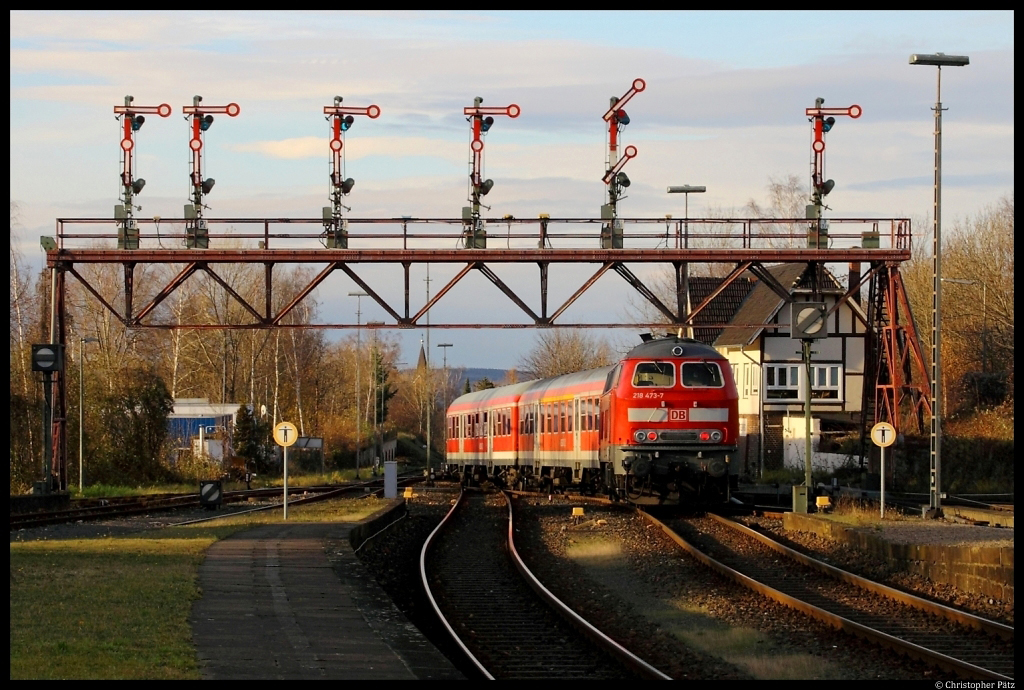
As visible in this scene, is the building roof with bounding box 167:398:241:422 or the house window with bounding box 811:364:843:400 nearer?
the house window with bounding box 811:364:843:400

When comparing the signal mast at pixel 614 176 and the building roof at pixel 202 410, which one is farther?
the building roof at pixel 202 410

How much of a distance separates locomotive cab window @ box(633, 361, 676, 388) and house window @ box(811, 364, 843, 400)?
29087mm

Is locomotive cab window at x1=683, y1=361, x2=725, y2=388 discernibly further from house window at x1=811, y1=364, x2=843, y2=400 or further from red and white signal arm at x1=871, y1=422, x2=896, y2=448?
house window at x1=811, y1=364, x2=843, y2=400

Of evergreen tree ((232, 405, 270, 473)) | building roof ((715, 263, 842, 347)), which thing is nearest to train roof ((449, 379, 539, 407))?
building roof ((715, 263, 842, 347))

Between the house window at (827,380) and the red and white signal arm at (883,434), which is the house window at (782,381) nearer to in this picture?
the house window at (827,380)

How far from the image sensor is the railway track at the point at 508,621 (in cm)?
1221

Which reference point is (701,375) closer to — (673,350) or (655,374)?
(673,350)

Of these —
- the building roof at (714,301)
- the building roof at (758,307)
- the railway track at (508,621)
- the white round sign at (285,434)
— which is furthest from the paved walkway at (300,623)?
the building roof at (714,301)

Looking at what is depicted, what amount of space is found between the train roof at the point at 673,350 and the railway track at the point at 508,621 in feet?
15.5

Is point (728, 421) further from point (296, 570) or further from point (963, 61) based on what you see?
point (296, 570)

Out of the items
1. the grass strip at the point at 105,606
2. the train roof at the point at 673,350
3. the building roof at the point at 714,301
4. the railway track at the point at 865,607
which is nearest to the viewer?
the grass strip at the point at 105,606

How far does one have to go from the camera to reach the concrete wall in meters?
15.0

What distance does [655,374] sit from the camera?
1040 inches
